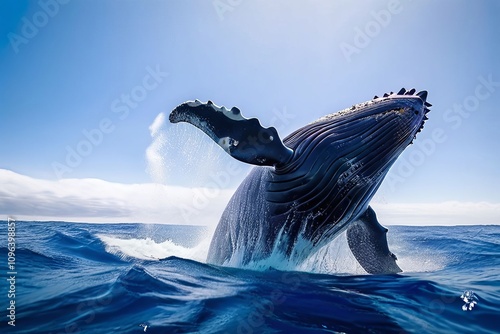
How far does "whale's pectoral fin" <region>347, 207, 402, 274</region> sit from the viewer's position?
7.33 metres

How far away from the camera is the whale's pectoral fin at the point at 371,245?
733 centimetres

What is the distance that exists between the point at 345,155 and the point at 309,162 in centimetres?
59

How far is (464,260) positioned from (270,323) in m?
8.99

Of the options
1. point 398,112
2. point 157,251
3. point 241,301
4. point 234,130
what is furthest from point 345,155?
point 157,251

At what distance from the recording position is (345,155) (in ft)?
18.5

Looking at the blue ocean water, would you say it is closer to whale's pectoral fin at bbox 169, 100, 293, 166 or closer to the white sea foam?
whale's pectoral fin at bbox 169, 100, 293, 166

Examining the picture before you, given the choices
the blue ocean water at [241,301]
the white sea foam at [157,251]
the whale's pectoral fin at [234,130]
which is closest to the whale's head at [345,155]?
the whale's pectoral fin at [234,130]

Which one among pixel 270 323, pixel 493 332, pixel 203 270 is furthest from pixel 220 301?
pixel 493 332

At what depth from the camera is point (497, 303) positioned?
508 cm

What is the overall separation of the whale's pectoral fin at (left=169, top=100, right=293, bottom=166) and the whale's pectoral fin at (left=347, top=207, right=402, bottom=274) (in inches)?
126

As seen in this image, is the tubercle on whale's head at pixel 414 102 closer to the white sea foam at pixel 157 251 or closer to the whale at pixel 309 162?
the whale at pixel 309 162

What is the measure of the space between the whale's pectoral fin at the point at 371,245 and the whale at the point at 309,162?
108 cm

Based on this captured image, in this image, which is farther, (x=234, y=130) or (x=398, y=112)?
(x=398, y=112)

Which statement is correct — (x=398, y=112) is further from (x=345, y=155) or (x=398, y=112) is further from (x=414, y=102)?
(x=345, y=155)
